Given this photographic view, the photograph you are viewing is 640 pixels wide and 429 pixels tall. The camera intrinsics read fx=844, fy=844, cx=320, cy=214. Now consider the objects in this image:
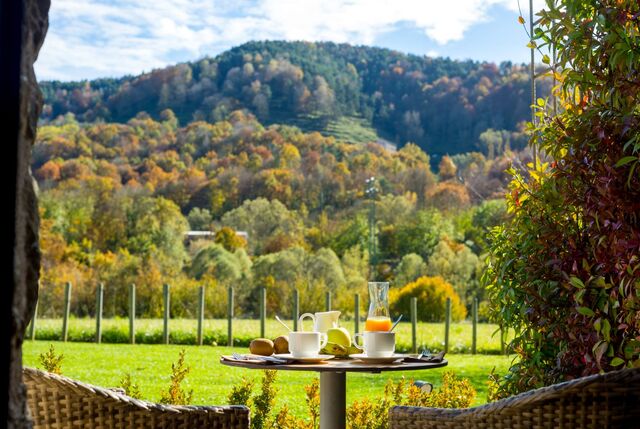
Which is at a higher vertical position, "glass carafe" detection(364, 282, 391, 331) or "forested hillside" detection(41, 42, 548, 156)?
"forested hillside" detection(41, 42, 548, 156)

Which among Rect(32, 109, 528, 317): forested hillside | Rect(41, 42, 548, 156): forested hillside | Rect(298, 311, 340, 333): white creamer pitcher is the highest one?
Rect(41, 42, 548, 156): forested hillside

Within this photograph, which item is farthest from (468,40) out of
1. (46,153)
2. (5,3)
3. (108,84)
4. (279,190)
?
(5,3)

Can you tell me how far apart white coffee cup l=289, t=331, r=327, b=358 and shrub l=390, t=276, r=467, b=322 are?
1417 centimetres

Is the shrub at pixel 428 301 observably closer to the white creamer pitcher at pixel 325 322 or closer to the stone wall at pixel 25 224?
the white creamer pitcher at pixel 325 322

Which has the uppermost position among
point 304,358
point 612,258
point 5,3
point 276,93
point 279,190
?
point 276,93

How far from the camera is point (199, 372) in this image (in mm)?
10609

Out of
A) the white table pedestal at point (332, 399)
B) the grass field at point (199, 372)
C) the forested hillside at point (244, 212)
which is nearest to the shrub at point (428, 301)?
the forested hillside at point (244, 212)

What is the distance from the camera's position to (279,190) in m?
29.2

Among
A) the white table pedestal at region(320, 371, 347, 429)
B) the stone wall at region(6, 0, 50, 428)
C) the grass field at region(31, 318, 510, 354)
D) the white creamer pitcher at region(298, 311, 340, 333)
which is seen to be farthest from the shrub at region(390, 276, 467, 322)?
the stone wall at region(6, 0, 50, 428)

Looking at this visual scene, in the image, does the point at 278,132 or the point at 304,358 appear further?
the point at 278,132

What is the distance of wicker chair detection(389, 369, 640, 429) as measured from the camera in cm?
175

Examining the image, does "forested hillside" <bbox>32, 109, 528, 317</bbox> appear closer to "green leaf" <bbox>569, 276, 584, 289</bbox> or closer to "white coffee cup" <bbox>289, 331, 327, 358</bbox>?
"white coffee cup" <bbox>289, 331, 327, 358</bbox>

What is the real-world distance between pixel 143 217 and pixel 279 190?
5766 mm

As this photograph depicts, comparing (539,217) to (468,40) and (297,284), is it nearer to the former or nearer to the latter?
(297,284)
